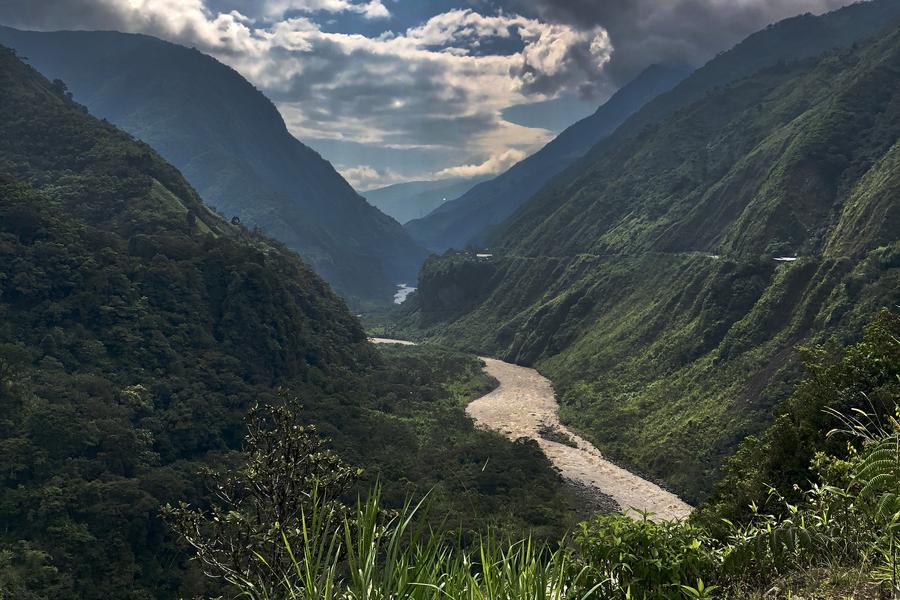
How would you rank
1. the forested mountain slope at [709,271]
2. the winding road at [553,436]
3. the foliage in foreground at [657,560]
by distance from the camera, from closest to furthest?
the foliage in foreground at [657,560] < the winding road at [553,436] < the forested mountain slope at [709,271]

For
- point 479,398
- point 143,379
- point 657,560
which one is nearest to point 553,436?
point 479,398

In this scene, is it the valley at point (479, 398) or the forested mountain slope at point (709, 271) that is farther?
the forested mountain slope at point (709, 271)

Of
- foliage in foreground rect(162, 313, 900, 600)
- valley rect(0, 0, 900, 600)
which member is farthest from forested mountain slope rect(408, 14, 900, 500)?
foliage in foreground rect(162, 313, 900, 600)

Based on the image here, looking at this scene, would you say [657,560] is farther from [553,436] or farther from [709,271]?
[709,271]

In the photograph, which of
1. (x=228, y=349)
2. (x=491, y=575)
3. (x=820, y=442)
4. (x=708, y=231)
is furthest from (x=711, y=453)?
(x=708, y=231)

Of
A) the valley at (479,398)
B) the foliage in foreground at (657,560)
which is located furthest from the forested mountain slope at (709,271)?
the foliage in foreground at (657,560)

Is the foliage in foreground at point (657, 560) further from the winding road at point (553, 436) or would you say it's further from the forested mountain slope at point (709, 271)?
the forested mountain slope at point (709, 271)

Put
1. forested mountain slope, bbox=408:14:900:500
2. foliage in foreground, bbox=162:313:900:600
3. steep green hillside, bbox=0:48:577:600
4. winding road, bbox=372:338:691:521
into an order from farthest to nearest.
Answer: forested mountain slope, bbox=408:14:900:500
winding road, bbox=372:338:691:521
steep green hillside, bbox=0:48:577:600
foliage in foreground, bbox=162:313:900:600

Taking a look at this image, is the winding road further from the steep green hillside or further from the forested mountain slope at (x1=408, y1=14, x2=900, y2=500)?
the steep green hillside
